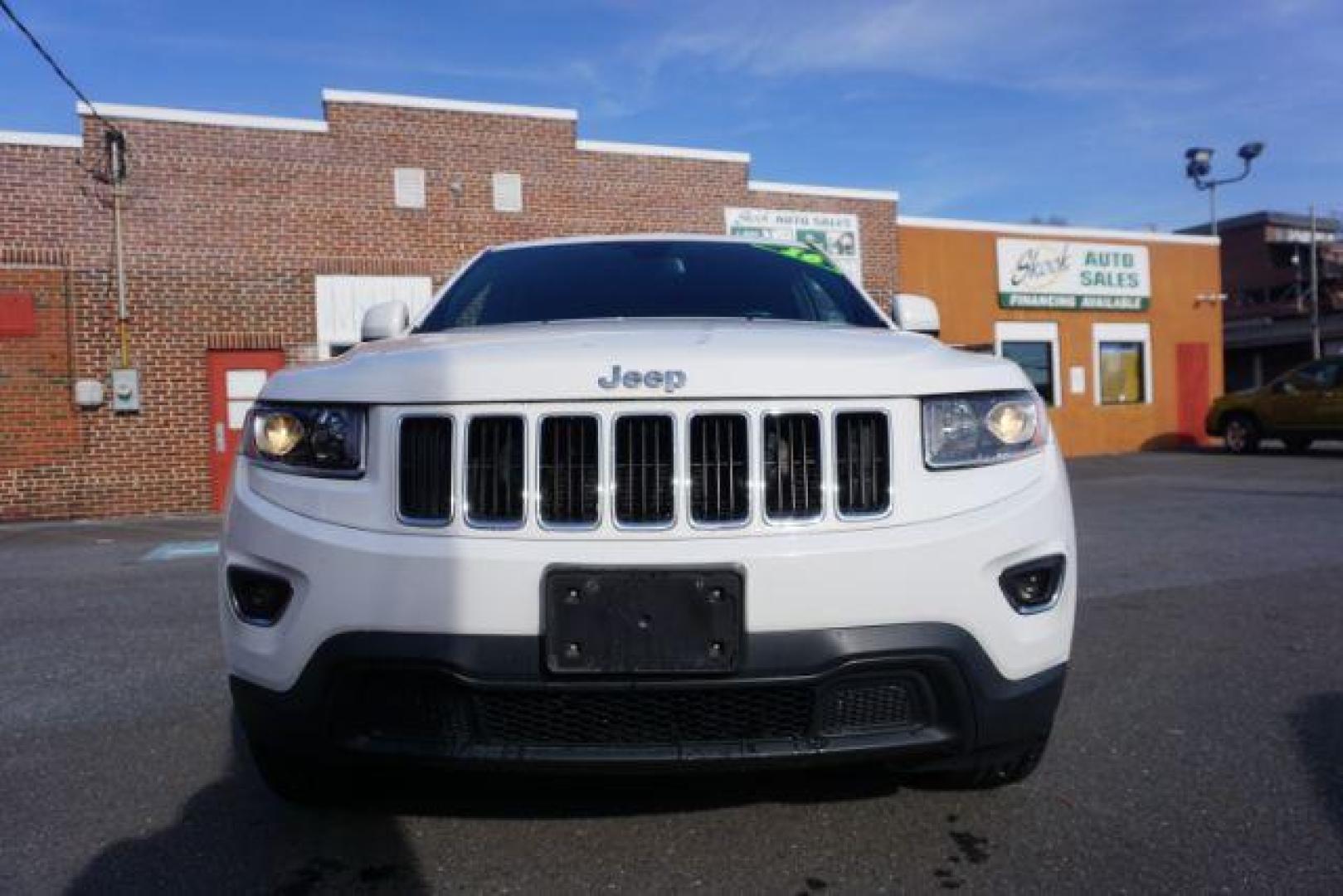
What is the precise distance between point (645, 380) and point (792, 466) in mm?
376

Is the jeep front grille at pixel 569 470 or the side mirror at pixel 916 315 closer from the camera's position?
the jeep front grille at pixel 569 470

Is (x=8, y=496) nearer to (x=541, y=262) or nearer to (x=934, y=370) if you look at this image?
(x=541, y=262)

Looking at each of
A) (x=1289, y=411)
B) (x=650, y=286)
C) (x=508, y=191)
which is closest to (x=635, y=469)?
(x=650, y=286)

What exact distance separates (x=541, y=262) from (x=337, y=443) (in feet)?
5.90

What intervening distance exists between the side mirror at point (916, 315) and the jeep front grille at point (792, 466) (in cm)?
155

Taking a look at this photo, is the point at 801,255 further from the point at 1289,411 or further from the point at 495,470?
the point at 1289,411

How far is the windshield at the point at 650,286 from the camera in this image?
3477 mm

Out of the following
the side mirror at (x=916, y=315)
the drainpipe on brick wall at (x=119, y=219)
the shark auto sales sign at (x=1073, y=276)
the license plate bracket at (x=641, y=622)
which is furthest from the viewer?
the shark auto sales sign at (x=1073, y=276)

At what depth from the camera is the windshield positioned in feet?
11.4

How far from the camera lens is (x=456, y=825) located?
2.54m

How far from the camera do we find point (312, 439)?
2.31 m

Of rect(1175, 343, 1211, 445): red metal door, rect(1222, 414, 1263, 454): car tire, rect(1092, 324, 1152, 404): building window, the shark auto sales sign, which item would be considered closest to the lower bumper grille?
the shark auto sales sign

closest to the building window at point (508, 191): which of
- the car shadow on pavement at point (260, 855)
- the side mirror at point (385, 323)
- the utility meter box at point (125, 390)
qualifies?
the utility meter box at point (125, 390)

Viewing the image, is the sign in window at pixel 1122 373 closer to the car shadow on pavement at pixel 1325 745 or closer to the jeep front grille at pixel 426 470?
the car shadow on pavement at pixel 1325 745
